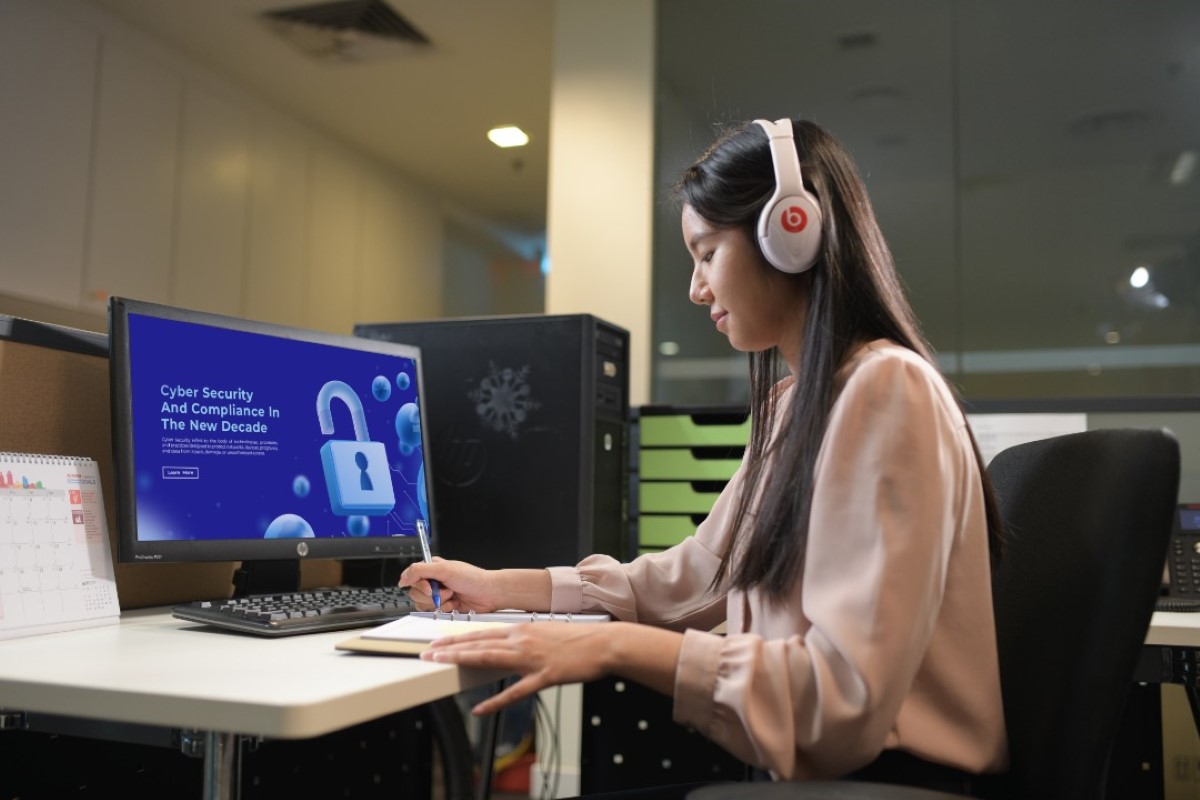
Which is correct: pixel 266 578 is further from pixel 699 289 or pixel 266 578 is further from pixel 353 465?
pixel 699 289

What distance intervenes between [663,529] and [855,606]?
3.86 ft

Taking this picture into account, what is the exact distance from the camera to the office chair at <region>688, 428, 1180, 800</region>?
726mm

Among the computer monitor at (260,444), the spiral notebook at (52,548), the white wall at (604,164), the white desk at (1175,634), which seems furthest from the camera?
the white wall at (604,164)

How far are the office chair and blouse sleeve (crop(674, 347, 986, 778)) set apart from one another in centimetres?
Result: 5

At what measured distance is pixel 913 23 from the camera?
2.81 metres

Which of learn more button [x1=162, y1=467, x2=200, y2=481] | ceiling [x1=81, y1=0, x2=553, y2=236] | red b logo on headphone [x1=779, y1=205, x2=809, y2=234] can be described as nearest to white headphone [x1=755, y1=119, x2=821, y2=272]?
red b logo on headphone [x1=779, y1=205, x2=809, y2=234]

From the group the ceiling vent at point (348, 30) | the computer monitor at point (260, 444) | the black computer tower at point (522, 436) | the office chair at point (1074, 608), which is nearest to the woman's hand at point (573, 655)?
the office chair at point (1074, 608)

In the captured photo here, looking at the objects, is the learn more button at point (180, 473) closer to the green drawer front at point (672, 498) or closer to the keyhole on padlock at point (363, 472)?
the keyhole on padlock at point (363, 472)

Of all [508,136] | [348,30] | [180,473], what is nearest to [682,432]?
[180,473]

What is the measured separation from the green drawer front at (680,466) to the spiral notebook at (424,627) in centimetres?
80

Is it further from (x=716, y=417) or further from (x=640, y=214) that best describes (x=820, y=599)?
(x=640, y=214)

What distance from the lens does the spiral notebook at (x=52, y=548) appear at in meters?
0.99

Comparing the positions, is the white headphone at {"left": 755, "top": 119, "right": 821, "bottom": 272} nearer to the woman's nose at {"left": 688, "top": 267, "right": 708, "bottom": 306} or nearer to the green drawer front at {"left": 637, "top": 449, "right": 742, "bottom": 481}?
the woman's nose at {"left": 688, "top": 267, "right": 708, "bottom": 306}

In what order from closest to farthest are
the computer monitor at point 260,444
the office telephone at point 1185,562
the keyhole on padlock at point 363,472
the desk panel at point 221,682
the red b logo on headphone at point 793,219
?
the desk panel at point 221,682, the red b logo on headphone at point 793,219, the computer monitor at point 260,444, the keyhole on padlock at point 363,472, the office telephone at point 1185,562
